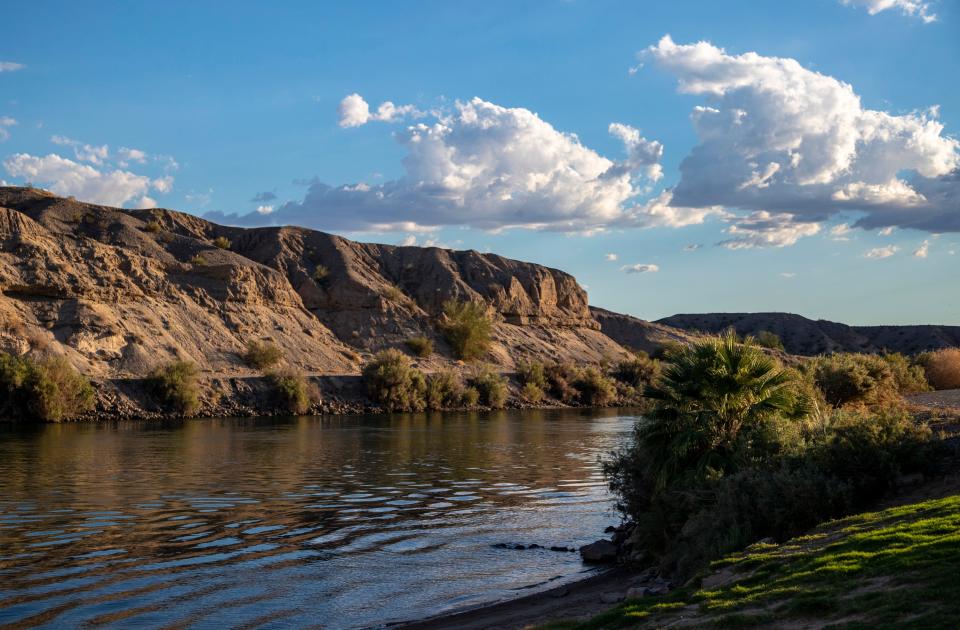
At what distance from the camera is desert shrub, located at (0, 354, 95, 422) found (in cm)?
4447

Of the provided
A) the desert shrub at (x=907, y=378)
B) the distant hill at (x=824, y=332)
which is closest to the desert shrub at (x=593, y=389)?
the desert shrub at (x=907, y=378)

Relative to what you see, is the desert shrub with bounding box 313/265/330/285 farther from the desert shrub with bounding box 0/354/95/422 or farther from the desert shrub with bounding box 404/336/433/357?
the desert shrub with bounding box 0/354/95/422

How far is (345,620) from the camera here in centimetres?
1141

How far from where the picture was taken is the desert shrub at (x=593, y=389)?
75188 millimetres

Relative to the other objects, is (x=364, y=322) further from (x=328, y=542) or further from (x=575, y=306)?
(x=328, y=542)

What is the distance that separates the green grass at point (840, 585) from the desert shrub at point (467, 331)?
71.8m

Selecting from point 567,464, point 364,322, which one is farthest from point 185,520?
point 364,322

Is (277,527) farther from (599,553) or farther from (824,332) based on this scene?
(824,332)

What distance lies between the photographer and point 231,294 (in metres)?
71.9

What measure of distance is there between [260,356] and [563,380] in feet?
86.6

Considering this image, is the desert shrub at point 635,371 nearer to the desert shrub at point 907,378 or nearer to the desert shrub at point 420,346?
the desert shrub at point 420,346

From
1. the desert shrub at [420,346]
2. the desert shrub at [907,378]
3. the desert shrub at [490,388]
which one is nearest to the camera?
the desert shrub at [907,378]

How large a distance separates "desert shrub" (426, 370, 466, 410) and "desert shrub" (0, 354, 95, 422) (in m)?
25.2

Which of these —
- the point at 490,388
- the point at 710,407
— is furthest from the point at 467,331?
the point at 710,407
